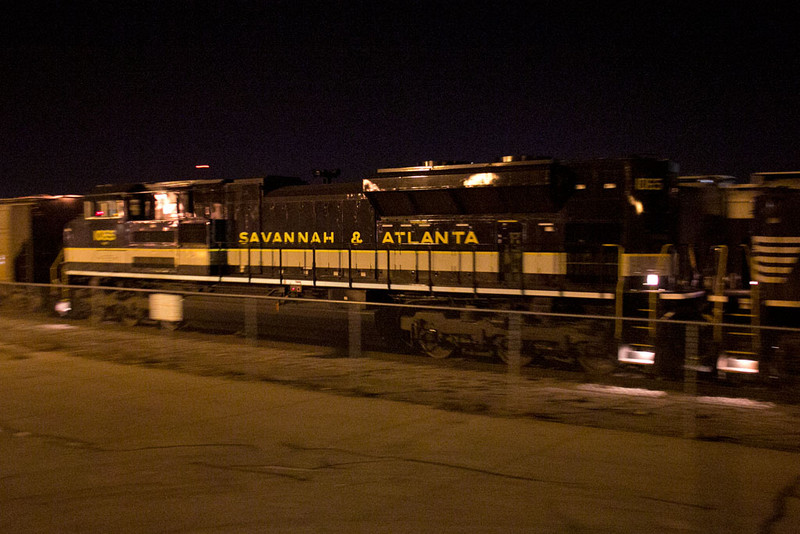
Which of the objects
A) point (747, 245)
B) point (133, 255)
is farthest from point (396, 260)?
point (133, 255)

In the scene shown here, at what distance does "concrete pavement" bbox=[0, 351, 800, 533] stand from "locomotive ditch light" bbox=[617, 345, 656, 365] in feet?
3.21

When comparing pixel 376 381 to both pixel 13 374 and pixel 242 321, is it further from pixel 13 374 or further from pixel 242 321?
pixel 13 374

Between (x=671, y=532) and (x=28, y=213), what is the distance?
21.1 meters

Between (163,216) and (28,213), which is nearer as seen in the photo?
(163,216)

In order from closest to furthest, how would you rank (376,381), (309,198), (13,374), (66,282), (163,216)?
(376,381) → (13,374) → (309,198) → (163,216) → (66,282)

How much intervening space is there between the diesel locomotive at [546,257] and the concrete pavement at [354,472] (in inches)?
54.8

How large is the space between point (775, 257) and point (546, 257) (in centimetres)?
359

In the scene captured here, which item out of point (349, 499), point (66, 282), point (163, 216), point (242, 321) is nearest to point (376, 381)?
point (242, 321)

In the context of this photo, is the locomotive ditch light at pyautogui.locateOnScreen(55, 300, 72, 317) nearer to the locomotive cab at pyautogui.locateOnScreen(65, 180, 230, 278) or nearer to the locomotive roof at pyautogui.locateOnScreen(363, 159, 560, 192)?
the locomotive cab at pyautogui.locateOnScreen(65, 180, 230, 278)

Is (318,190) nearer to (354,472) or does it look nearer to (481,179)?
(481,179)

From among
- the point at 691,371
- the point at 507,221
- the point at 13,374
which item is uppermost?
the point at 507,221

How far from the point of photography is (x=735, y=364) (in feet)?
24.9

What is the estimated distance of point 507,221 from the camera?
12.4 metres

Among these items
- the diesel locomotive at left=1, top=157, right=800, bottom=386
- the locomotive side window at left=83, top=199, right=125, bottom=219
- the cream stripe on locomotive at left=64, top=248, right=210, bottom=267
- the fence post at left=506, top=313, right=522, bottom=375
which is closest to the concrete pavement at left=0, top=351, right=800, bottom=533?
the fence post at left=506, top=313, right=522, bottom=375
